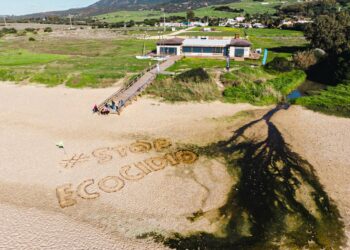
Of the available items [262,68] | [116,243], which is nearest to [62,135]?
[116,243]

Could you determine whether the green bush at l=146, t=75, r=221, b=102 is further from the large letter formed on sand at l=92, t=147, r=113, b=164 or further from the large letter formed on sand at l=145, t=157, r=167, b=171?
the large letter formed on sand at l=145, t=157, r=167, b=171

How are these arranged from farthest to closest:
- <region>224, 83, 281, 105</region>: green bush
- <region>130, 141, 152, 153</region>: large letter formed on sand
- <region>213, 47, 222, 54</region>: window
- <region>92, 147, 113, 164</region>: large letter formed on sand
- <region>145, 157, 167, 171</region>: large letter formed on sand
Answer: <region>213, 47, 222, 54</region>: window → <region>224, 83, 281, 105</region>: green bush → <region>130, 141, 152, 153</region>: large letter formed on sand → <region>92, 147, 113, 164</region>: large letter formed on sand → <region>145, 157, 167, 171</region>: large letter formed on sand

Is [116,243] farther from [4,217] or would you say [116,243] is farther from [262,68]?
[262,68]

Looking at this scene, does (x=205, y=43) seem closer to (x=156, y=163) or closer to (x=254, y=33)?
(x=156, y=163)

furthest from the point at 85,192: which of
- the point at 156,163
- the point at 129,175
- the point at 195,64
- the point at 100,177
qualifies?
the point at 195,64

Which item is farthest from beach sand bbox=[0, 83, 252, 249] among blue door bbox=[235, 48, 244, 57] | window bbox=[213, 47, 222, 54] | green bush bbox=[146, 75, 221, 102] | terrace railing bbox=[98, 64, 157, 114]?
window bbox=[213, 47, 222, 54]
